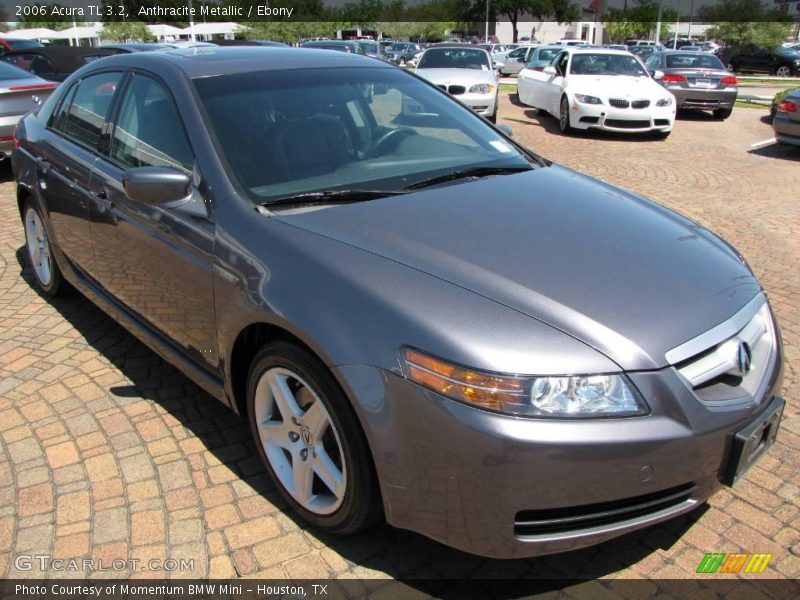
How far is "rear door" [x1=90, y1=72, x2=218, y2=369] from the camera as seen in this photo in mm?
2922

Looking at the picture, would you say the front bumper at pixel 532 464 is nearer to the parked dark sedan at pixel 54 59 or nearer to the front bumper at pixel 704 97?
the parked dark sedan at pixel 54 59

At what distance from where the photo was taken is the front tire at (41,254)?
4.66 m

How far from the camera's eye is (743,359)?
7.80ft

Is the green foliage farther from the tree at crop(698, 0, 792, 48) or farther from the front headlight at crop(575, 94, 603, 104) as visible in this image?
the front headlight at crop(575, 94, 603, 104)

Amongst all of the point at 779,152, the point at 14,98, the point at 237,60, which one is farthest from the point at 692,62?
the point at 237,60

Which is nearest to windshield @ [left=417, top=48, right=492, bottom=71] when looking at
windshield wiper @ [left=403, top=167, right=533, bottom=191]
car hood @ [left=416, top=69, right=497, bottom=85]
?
car hood @ [left=416, top=69, right=497, bottom=85]

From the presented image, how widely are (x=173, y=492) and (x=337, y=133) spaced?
1741 mm

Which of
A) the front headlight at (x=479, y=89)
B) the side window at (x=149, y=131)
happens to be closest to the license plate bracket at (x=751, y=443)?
the side window at (x=149, y=131)

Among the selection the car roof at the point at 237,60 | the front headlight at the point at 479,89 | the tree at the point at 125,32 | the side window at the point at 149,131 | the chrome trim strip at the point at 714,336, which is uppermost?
the tree at the point at 125,32

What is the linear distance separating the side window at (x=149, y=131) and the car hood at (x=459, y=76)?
9997 mm

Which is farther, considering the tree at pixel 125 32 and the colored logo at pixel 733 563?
the tree at pixel 125 32

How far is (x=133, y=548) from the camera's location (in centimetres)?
262

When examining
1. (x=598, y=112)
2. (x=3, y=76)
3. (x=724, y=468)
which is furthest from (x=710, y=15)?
(x=724, y=468)
